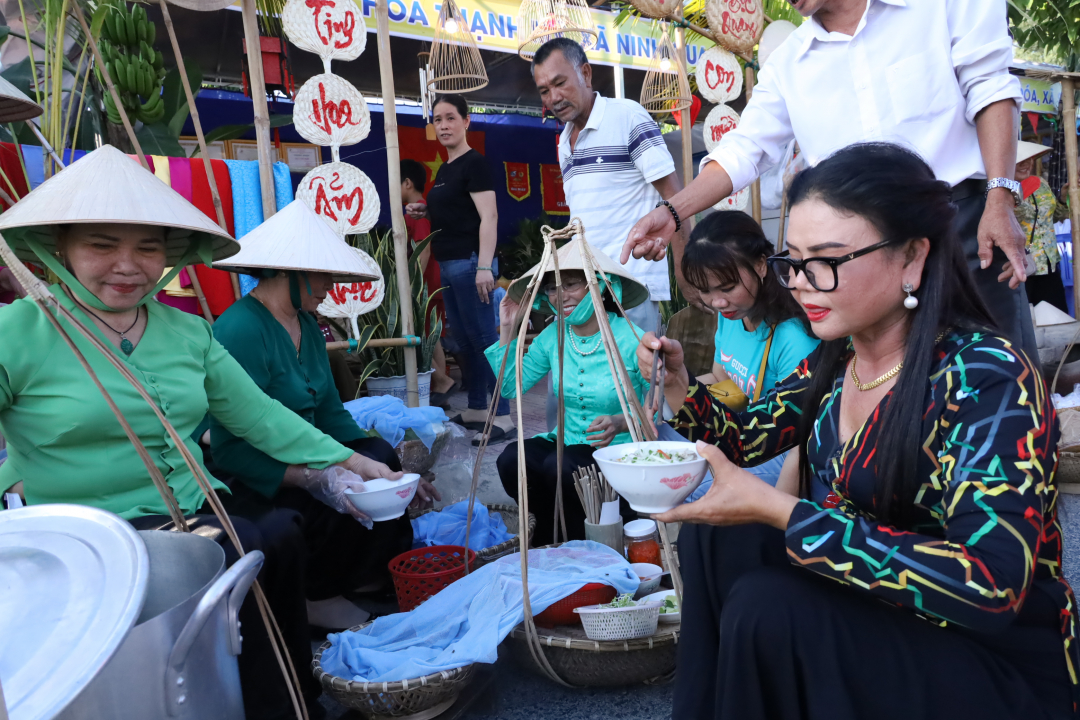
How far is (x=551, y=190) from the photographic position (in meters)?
8.24

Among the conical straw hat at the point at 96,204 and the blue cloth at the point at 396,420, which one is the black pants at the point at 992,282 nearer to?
the conical straw hat at the point at 96,204

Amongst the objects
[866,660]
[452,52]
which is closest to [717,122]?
[452,52]

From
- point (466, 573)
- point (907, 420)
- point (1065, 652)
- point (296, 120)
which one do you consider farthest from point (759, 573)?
point (296, 120)

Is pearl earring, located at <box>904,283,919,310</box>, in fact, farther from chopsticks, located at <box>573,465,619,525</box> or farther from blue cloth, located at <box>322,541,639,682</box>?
chopsticks, located at <box>573,465,619,525</box>

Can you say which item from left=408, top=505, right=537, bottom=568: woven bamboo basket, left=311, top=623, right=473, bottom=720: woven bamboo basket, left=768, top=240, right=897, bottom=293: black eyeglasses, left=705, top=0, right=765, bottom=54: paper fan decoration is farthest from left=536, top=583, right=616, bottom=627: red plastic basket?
left=705, top=0, right=765, bottom=54: paper fan decoration

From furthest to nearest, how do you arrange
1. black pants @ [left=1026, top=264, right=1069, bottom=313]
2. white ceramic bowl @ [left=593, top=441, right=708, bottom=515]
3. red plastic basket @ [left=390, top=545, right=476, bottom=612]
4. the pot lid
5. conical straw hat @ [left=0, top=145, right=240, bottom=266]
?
1. black pants @ [left=1026, top=264, right=1069, bottom=313]
2. red plastic basket @ [left=390, top=545, right=476, bottom=612]
3. conical straw hat @ [left=0, top=145, right=240, bottom=266]
4. white ceramic bowl @ [left=593, top=441, right=708, bottom=515]
5. the pot lid

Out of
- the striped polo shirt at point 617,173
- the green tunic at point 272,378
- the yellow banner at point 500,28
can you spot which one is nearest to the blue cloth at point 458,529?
the green tunic at point 272,378

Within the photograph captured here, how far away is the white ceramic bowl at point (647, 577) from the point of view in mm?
2197

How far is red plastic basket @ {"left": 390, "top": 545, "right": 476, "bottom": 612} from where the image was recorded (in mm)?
2324

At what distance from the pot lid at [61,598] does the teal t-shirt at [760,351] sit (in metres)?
1.81

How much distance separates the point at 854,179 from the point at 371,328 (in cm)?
329

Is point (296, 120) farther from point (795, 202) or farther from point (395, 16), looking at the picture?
point (795, 202)

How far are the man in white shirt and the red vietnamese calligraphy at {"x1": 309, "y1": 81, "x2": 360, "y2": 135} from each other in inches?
81.0

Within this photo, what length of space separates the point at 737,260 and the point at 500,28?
13.4 ft
